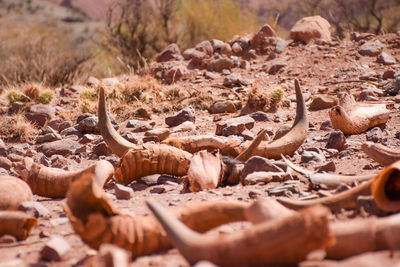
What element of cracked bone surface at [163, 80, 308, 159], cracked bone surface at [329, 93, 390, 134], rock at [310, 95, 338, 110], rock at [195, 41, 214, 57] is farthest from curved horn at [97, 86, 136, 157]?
rock at [195, 41, 214, 57]

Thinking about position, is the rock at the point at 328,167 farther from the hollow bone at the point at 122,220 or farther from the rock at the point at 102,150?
the rock at the point at 102,150

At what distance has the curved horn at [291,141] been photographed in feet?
9.90

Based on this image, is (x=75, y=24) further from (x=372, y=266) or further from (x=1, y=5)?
(x=372, y=266)

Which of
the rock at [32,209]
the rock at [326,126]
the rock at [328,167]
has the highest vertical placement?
the rock at [328,167]

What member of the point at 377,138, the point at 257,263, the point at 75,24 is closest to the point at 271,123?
the point at 377,138

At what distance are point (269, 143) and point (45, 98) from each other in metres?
4.27

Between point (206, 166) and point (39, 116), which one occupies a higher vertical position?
point (206, 166)

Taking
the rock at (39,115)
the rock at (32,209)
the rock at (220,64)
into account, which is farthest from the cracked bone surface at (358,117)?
the rock at (39,115)

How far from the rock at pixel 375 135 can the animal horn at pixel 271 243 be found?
245 cm

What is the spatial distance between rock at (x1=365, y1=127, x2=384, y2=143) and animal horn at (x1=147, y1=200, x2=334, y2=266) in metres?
2.45

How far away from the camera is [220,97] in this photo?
19.1 ft

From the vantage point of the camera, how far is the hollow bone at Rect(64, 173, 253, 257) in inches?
55.8

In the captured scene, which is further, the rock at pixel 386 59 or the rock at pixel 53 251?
the rock at pixel 386 59

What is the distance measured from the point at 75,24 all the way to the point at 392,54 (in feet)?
97.1
